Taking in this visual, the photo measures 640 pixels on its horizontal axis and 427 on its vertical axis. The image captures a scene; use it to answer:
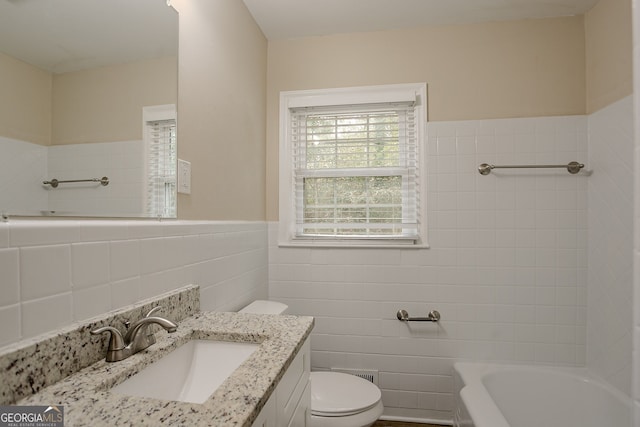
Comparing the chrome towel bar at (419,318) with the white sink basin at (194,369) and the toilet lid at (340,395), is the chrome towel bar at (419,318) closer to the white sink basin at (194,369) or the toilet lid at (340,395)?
the toilet lid at (340,395)

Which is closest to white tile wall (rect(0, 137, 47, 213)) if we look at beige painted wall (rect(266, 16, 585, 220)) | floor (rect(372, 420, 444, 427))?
beige painted wall (rect(266, 16, 585, 220))

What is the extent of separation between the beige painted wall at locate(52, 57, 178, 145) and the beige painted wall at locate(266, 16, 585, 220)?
114 centimetres

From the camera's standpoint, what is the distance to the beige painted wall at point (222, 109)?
1285 millimetres

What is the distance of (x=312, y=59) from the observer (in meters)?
2.15

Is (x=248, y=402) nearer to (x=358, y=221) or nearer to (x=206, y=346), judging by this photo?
(x=206, y=346)

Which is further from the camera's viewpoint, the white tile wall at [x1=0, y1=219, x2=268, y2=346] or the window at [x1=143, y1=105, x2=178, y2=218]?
the window at [x1=143, y1=105, x2=178, y2=218]

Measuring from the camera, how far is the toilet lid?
4.78 ft

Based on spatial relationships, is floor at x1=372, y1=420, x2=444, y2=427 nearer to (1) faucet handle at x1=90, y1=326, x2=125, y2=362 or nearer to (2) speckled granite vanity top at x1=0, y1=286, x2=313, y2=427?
(2) speckled granite vanity top at x1=0, y1=286, x2=313, y2=427

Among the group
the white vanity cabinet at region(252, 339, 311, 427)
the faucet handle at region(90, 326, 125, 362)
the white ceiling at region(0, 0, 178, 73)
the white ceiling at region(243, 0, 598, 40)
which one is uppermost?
the white ceiling at region(243, 0, 598, 40)

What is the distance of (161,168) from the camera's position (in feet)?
3.62

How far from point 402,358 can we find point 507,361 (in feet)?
2.04

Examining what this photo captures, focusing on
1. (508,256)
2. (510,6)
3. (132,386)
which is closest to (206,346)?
(132,386)

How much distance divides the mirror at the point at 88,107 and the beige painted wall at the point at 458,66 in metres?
1.10

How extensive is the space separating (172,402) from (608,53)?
2471 millimetres
